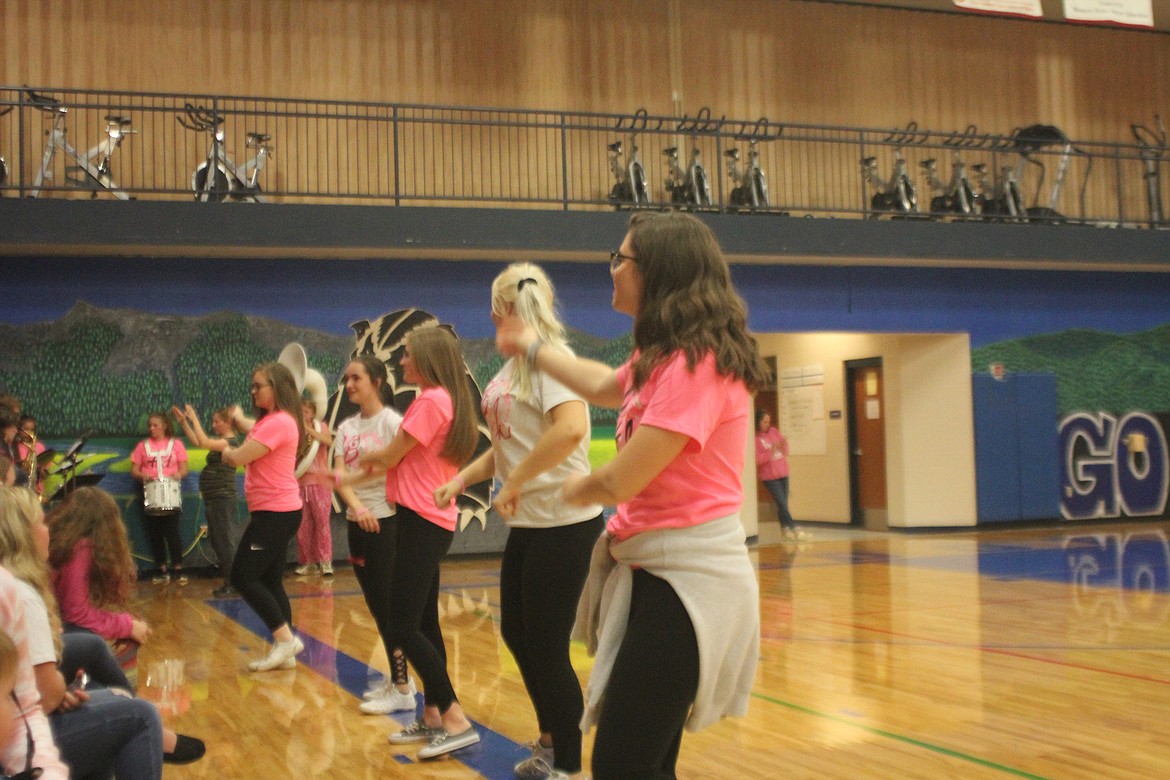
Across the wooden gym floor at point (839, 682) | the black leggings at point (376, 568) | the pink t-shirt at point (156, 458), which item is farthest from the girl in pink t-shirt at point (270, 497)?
the pink t-shirt at point (156, 458)

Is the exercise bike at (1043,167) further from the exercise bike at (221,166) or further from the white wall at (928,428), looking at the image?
the exercise bike at (221,166)

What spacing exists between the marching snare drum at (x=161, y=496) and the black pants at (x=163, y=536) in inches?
6.5

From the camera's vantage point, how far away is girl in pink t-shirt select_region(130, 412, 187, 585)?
10.8m

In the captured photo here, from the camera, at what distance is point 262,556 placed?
616cm

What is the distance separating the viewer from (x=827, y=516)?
1609cm

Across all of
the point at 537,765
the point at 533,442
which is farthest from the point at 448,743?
the point at 533,442

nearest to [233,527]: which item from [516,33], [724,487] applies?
[516,33]

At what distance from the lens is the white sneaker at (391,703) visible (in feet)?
17.0

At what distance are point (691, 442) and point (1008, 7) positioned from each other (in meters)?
13.1

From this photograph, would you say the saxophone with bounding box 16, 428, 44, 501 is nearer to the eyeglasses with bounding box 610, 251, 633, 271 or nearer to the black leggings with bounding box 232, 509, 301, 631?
the black leggings with bounding box 232, 509, 301, 631

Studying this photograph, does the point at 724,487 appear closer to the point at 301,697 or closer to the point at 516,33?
the point at 301,697

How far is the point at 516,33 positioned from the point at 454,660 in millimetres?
10008

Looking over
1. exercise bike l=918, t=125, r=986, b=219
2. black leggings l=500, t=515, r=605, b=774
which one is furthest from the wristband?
exercise bike l=918, t=125, r=986, b=219

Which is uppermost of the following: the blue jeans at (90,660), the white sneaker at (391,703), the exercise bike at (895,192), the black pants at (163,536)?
the exercise bike at (895,192)
